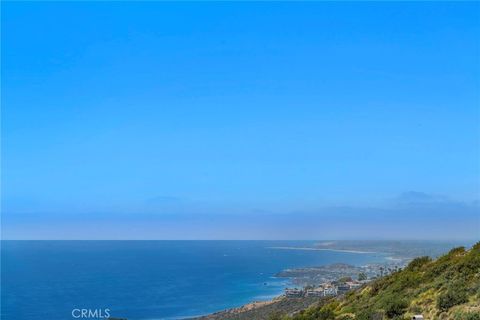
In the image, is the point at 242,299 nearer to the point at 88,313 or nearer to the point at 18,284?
the point at 88,313

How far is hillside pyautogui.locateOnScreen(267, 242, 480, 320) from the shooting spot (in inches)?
685

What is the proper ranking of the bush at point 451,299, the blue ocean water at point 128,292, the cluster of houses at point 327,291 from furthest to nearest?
the blue ocean water at point 128,292, the cluster of houses at point 327,291, the bush at point 451,299

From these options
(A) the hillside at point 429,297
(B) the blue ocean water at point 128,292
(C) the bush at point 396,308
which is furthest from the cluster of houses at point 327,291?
(C) the bush at point 396,308

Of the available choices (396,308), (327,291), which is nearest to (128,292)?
(327,291)

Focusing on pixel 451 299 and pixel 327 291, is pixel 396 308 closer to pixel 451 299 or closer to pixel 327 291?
pixel 451 299

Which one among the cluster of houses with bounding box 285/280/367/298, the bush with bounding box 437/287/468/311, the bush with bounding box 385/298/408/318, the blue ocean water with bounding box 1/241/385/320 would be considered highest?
the bush with bounding box 437/287/468/311

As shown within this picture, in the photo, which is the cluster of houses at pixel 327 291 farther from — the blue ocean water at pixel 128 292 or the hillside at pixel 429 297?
the hillside at pixel 429 297

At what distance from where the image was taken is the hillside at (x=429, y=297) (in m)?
17.4

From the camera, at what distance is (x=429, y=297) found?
20125 mm

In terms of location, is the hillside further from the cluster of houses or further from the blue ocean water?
the blue ocean water

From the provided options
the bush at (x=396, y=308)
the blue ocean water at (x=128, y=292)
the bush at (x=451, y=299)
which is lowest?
the blue ocean water at (x=128, y=292)

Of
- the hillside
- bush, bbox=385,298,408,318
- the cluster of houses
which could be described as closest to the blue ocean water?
the cluster of houses

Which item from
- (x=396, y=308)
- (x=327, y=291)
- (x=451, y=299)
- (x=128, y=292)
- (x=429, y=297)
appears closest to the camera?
(x=451, y=299)

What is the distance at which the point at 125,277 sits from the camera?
179 meters
